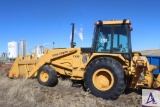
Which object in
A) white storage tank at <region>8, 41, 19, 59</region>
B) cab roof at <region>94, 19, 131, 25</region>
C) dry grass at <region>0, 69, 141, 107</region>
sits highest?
cab roof at <region>94, 19, 131, 25</region>

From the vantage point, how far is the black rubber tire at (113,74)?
25.8ft

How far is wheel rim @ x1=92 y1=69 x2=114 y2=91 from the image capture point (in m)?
8.32

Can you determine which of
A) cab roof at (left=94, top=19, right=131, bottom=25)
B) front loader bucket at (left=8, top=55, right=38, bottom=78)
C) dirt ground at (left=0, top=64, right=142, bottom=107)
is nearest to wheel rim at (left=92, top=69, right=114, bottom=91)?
dirt ground at (left=0, top=64, right=142, bottom=107)

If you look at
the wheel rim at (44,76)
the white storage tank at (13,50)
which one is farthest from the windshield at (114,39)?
the white storage tank at (13,50)

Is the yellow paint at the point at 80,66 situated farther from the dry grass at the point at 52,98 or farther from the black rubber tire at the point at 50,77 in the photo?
the dry grass at the point at 52,98

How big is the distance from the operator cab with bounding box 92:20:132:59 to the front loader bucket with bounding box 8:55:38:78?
344 centimetres

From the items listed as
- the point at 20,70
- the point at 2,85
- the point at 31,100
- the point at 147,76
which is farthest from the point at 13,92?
the point at 147,76

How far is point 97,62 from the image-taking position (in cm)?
845

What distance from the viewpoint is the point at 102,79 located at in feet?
27.8

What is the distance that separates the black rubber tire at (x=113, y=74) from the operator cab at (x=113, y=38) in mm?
482

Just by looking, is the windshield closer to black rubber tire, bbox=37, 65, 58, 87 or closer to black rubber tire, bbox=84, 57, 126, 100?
black rubber tire, bbox=84, 57, 126, 100

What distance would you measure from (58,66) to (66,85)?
2.97ft

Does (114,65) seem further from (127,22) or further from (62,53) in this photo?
(62,53)

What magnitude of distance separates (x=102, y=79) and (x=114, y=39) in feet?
4.46
